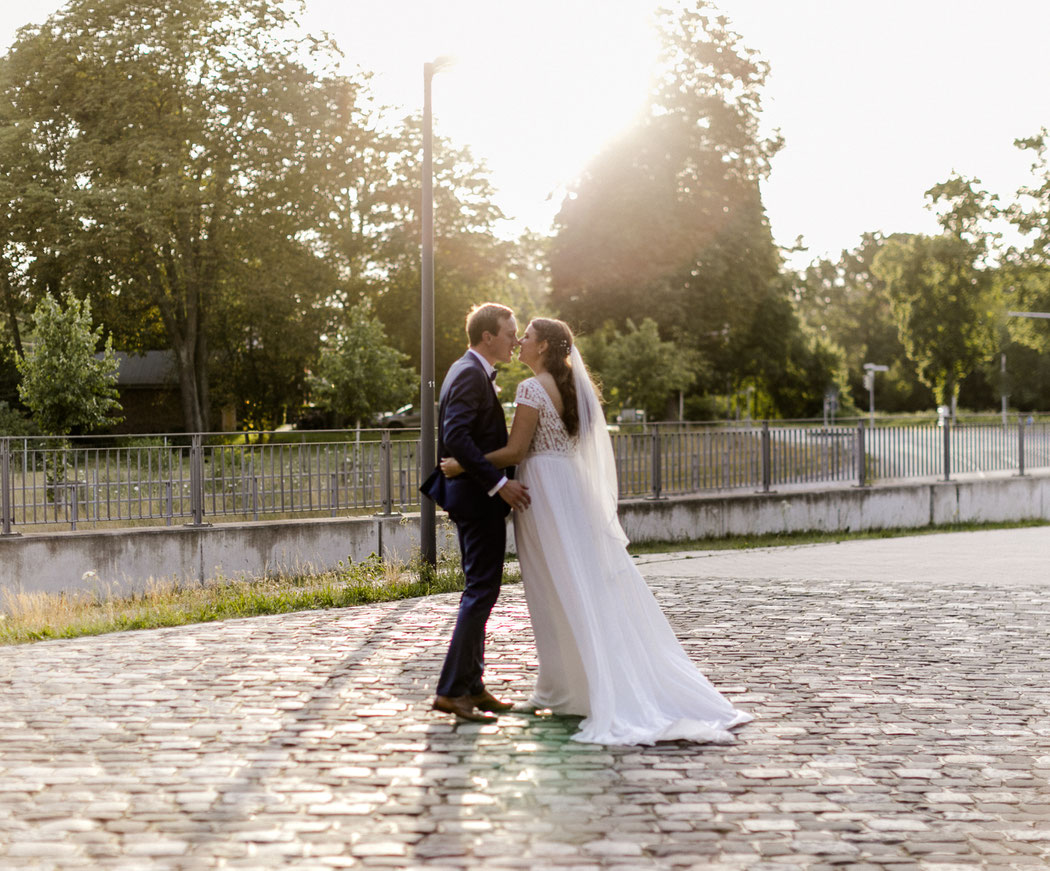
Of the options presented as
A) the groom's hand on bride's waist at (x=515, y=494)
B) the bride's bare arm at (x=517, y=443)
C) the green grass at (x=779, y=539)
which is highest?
the bride's bare arm at (x=517, y=443)

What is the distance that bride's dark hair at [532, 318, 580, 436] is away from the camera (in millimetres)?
6320

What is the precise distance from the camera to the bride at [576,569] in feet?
20.1

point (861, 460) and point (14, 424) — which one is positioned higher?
point (14, 424)

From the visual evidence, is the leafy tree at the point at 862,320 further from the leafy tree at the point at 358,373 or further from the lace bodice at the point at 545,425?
the lace bodice at the point at 545,425

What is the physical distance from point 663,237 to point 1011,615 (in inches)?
1374

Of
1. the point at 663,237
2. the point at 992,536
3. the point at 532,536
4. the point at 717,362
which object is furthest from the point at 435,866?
the point at 717,362

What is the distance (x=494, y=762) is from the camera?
5398mm

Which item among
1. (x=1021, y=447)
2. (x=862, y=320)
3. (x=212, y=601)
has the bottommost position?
(x=212, y=601)

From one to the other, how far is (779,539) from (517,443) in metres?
13.5

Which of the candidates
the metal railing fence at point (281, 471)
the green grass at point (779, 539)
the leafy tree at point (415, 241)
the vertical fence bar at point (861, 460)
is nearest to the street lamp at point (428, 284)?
the metal railing fence at point (281, 471)

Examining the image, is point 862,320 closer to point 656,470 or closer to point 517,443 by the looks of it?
point 656,470

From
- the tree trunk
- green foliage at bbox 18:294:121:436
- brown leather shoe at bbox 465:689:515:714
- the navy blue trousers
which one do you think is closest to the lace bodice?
the navy blue trousers

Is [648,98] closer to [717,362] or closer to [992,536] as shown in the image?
[717,362]

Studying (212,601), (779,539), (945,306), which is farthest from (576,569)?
(945,306)
